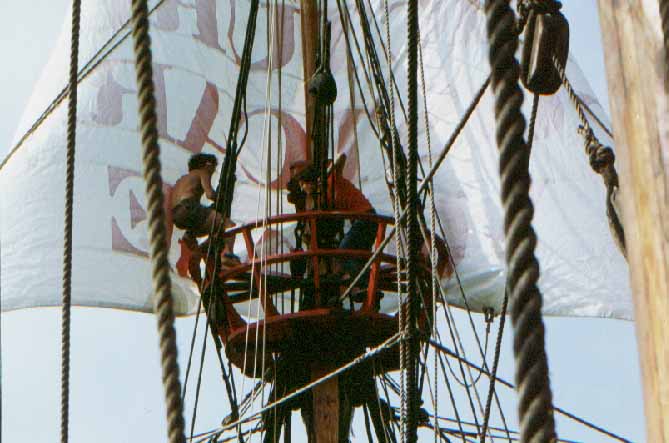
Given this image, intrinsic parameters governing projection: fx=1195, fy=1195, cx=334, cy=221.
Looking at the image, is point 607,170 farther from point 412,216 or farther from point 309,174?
point 309,174

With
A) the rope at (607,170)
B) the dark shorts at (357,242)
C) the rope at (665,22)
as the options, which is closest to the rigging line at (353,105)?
the dark shorts at (357,242)

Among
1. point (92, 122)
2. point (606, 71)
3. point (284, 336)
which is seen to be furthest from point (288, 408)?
point (606, 71)

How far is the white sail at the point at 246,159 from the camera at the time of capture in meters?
8.33

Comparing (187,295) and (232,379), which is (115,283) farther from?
(232,379)

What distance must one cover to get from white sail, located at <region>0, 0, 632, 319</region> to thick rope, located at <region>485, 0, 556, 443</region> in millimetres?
6278

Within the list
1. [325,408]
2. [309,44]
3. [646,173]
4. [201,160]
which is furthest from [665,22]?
[309,44]

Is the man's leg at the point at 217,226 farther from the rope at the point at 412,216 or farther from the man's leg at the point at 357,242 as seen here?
the rope at the point at 412,216

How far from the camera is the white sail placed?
8.33 meters

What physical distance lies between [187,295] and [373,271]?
3.26 metres

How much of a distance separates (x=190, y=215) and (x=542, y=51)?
4691 millimetres

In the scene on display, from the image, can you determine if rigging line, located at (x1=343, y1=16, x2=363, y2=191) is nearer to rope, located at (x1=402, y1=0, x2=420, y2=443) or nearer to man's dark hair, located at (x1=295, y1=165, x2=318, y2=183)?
man's dark hair, located at (x1=295, y1=165, x2=318, y2=183)

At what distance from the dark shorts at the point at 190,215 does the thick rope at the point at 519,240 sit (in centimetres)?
551

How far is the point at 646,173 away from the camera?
5.58 ft

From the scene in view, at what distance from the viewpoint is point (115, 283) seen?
8703 millimetres
